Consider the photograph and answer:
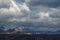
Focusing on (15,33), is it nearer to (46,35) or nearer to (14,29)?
(14,29)

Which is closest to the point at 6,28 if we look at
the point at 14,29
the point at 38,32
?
the point at 14,29

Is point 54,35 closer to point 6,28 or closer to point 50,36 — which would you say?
point 50,36

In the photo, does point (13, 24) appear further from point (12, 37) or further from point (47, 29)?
point (47, 29)

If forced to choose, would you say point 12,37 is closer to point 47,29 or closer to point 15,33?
point 15,33

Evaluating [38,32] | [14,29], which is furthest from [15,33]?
[38,32]

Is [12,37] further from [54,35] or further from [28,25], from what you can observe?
[54,35]
